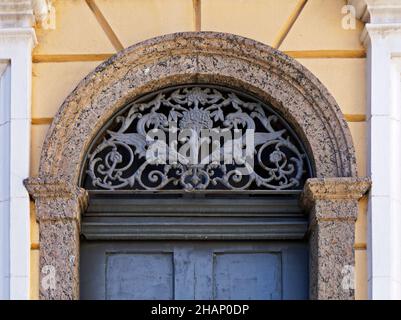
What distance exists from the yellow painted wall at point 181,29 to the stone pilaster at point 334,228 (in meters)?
0.66

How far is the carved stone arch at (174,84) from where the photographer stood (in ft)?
43.1

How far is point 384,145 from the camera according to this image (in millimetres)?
13195

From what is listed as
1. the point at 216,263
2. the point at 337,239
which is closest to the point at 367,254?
the point at 337,239

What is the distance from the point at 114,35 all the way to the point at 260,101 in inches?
42.2

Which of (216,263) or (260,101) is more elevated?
(260,101)

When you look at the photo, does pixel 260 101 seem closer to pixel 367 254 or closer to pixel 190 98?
pixel 190 98

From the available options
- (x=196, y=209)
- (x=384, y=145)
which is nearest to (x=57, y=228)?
(x=196, y=209)

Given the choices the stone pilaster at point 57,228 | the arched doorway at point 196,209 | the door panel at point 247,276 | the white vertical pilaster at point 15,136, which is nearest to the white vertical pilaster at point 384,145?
the arched doorway at point 196,209

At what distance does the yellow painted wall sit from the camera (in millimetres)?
13500

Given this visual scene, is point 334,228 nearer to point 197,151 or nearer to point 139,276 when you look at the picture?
point 197,151

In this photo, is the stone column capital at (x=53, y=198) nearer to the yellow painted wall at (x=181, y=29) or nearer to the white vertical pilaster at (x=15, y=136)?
the white vertical pilaster at (x=15, y=136)

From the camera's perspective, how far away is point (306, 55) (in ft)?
44.4

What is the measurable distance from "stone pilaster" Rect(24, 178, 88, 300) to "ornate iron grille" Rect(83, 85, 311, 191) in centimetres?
33

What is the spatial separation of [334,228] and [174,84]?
4.85ft
